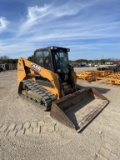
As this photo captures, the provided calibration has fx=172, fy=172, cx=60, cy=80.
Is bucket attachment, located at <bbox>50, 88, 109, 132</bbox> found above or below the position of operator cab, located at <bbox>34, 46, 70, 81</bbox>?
below

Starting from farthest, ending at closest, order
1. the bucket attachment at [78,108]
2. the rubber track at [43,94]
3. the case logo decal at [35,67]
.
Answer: the case logo decal at [35,67], the rubber track at [43,94], the bucket attachment at [78,108]

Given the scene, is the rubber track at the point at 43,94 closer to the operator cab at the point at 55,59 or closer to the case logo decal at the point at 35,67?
the case logo decal at the point at 35,67

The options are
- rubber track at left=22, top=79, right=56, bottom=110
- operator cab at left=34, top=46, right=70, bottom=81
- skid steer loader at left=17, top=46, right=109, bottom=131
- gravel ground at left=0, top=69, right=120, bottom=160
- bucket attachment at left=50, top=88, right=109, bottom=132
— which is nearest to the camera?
gravel ground at left=0, top=69, right=120, bottom=160

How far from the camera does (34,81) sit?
7.11 m

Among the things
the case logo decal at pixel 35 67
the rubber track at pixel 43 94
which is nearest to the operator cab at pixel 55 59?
the case logo decal at pixel 35 67

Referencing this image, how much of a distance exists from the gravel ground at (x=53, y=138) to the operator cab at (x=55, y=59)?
71.3 inches

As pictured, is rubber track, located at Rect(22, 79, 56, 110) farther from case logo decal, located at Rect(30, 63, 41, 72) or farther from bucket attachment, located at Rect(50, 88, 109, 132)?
case logo decal, located at Rect(30, 63, 41, 72)

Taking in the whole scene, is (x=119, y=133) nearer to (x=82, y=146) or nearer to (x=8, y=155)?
(x=82, y=146)

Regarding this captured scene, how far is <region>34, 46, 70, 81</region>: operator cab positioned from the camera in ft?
20.9

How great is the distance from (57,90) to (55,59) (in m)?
1.26

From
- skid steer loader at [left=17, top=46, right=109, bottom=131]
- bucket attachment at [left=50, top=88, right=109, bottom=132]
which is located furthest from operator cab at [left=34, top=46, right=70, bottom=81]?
bucket attachment at [left=50, top=88, right=109, bottom=132]

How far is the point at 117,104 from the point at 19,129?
387cm

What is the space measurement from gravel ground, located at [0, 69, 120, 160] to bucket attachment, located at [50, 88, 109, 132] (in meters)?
0.17

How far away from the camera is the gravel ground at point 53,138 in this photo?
10.9 feet
